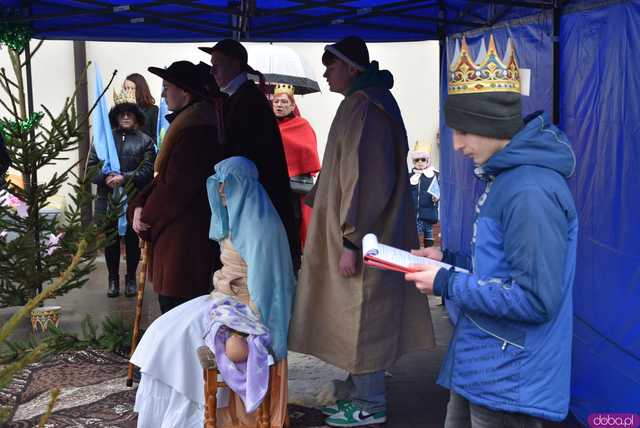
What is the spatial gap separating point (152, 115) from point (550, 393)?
6.41 meters

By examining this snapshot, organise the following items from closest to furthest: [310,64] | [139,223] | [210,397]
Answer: [210,397] → [139,223] → [310,64]

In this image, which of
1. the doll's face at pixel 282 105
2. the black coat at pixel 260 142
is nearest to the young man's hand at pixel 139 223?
the black coat at pixel 260 142

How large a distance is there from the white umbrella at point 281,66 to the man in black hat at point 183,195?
9.74 feet

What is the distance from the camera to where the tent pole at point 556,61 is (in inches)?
169

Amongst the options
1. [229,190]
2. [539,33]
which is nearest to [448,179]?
[539,33]

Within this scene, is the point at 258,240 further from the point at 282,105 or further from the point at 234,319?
the point at 282,105

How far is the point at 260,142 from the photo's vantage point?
14.6ft

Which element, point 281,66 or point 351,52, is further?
point 281,66

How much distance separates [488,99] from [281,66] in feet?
18.3

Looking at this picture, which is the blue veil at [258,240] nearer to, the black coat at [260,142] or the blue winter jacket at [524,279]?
the black coat at [260,142]

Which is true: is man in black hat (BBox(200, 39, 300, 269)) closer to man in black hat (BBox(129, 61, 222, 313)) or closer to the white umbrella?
man in black hat (BBox(129, 61, 222, 313))

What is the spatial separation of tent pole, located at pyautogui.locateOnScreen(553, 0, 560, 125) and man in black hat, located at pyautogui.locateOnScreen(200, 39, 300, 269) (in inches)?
58.6

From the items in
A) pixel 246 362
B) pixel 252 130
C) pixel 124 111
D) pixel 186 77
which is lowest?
pixel 246 362

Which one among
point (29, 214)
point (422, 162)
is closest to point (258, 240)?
point (29, 214)
